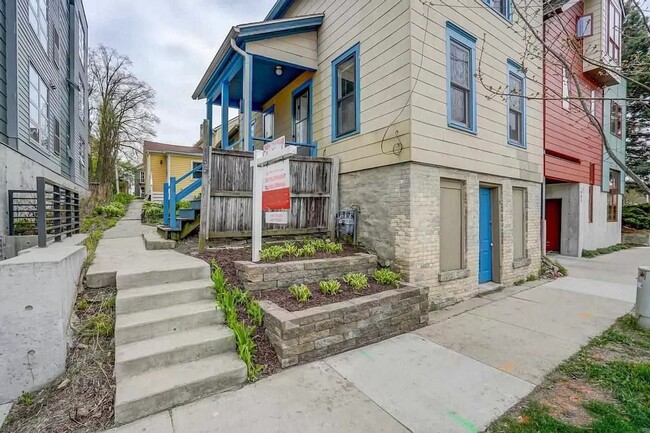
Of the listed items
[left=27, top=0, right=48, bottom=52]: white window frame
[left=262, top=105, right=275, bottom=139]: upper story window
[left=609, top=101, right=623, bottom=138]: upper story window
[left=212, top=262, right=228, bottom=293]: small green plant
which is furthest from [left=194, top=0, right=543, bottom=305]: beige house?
[left=609, top=101, right=623, bottom=138]: upper story window

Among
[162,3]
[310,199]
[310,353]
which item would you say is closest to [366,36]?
[310,199]

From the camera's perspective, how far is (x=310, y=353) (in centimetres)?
345

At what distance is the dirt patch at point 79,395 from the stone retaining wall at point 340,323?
1.56 m

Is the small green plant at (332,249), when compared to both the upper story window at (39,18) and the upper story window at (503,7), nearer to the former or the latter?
the upper story window at (503,7)

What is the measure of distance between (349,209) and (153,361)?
4261 millimetres

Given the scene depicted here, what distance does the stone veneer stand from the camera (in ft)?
16.9

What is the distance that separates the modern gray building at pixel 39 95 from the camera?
21.6ft

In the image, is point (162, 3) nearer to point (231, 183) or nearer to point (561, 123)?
point (231, 183)

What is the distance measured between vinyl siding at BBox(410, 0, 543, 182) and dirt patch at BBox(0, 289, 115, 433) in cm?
481

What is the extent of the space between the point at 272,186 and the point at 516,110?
660 centimetres

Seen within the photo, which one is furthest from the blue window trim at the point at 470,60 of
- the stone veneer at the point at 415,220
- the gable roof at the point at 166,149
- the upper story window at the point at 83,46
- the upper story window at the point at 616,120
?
the gable roof at the point at 166,149

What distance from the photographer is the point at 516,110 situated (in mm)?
7613

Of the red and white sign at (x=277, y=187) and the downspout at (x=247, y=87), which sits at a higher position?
the downspout at (x=247, y=87)

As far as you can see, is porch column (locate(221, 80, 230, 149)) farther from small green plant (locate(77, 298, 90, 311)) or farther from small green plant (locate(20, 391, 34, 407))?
small green plant (locate(20, 391, 34, 407))
